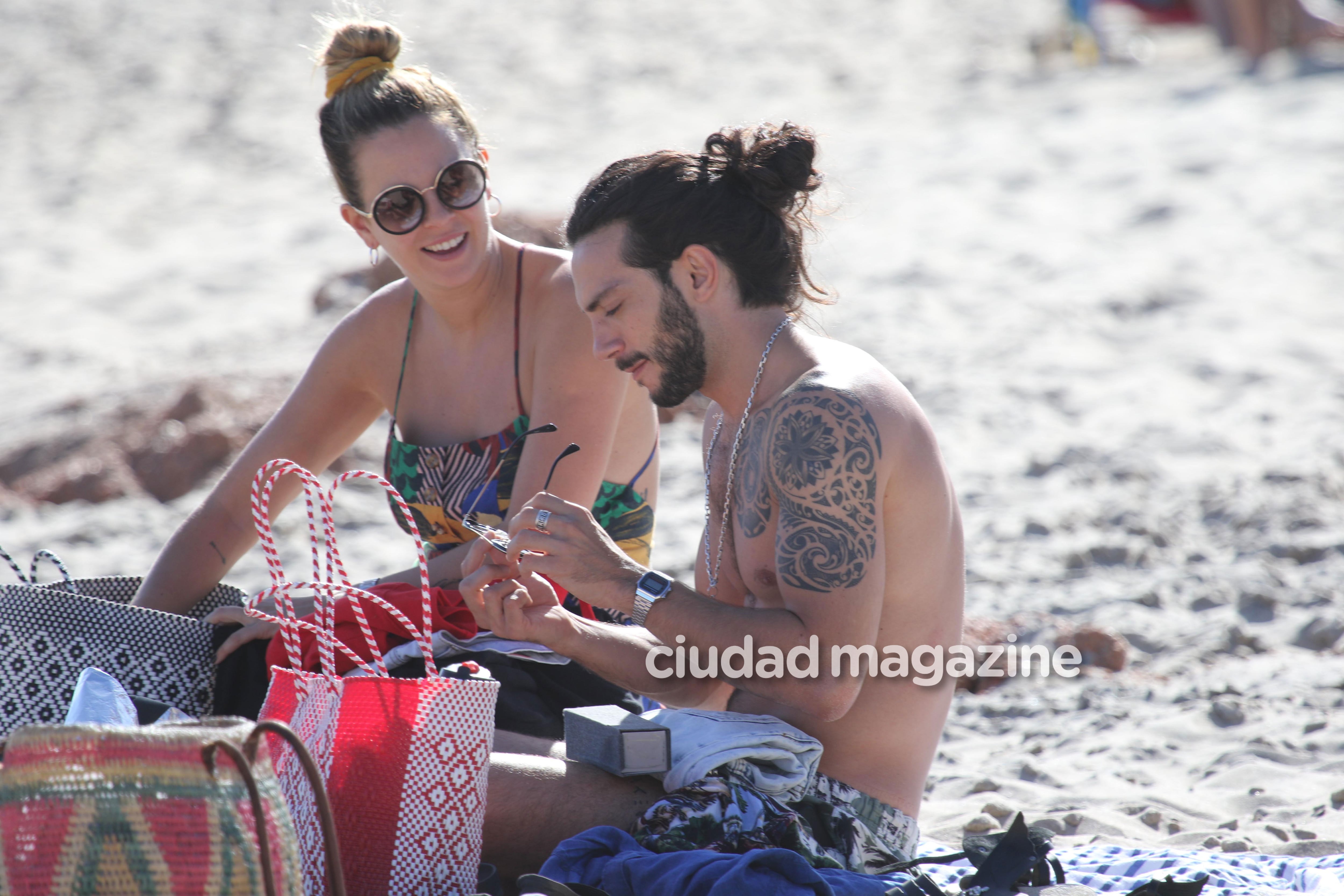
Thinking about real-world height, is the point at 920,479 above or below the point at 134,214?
below

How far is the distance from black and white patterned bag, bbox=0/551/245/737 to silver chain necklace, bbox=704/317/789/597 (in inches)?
43.4

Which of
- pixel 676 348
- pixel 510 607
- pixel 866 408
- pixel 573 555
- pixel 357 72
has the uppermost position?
pixel 357 72

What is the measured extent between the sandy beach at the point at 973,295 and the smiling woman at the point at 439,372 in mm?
1320

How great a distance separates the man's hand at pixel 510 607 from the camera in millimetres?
2385

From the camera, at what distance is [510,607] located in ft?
7.82

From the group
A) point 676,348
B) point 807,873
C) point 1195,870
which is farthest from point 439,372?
point 1195,870

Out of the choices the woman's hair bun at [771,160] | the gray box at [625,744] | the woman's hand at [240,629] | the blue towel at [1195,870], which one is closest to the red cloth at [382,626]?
the woman's hand at [240,629]

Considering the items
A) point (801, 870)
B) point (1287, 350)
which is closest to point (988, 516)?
point (1287, 350)

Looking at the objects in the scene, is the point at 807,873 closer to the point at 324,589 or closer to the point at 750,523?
the point at 750,523

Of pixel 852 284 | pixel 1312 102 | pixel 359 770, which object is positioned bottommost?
pixel 359 770

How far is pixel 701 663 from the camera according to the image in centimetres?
249

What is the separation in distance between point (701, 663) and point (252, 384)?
4.97 metres

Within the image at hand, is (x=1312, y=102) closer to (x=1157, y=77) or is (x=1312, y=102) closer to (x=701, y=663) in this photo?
(x=1157, y=77)

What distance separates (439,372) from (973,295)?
5.81 meters
